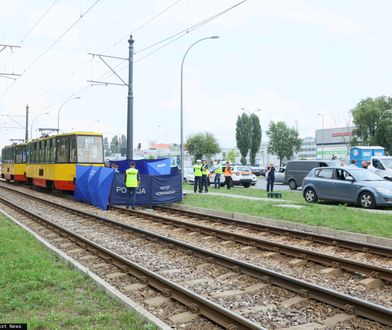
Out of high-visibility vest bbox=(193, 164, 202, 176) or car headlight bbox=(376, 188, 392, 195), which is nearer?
car headlight bbox=(376, 188, 392, 195)

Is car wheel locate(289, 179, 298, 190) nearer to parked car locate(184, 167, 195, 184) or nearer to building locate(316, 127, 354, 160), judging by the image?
parked car locate(184, 167, 195, 184)

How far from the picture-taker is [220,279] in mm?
7539

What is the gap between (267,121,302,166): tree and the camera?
10044 cm

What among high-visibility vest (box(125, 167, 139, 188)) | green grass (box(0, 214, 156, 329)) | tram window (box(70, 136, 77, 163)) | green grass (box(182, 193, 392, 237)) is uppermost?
tram window (box(70, 136, 77, 163))

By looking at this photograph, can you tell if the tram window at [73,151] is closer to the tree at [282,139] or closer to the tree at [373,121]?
the tree at [373,121]

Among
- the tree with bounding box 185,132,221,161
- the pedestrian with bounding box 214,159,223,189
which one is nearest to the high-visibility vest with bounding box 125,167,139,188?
the pedestrian with bounding box 214,159,223,189

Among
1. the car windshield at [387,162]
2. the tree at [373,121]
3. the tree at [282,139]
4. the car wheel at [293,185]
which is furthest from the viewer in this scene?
the tree at [282,139]

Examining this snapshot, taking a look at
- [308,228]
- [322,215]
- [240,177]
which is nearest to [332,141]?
[240,177]

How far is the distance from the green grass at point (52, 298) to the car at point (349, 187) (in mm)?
11651

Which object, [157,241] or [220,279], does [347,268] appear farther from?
[157,241]

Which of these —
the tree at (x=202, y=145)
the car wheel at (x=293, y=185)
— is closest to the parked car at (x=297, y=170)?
the car wheel at (x=293, y=185)

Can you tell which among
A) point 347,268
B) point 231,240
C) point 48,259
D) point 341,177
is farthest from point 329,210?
point 48,259

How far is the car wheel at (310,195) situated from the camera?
18938mm

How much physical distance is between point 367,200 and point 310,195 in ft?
9.44
